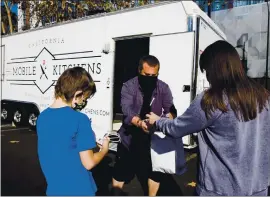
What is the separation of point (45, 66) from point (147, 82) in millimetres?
5164

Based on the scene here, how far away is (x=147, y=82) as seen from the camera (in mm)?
3197

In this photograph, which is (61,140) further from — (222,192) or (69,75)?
(222,192)

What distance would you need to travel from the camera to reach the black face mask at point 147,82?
3.19 meters

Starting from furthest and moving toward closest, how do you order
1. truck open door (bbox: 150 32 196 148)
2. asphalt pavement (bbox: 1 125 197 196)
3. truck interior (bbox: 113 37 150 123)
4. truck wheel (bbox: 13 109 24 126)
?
truck interior (bbox: 113 37 150 123) < truck wheel (bbox: 13 109 24 126) < truck open door (bbox: 150 32 196 148) < asphalt pavement (bbox: 1 125 197 196)

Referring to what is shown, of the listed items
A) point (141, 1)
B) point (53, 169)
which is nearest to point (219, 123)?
point (53, 169)

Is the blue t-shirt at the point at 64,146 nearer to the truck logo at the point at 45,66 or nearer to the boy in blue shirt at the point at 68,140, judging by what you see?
the boy in blue shirt at the point at 68,140

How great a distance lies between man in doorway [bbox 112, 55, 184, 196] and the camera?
3.17m

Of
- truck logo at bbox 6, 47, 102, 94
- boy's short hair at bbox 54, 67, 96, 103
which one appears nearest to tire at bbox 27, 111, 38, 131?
truck logo at bbox 6, 47, 102, 94

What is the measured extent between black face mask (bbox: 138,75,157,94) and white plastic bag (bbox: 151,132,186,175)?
761mm

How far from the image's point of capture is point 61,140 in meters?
1.74

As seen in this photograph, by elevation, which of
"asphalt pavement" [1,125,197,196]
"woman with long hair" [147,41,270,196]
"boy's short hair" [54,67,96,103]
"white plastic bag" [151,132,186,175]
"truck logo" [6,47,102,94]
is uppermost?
"truck logo" [6,47,102,94]

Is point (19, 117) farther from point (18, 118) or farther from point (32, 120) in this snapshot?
point (32, 120)

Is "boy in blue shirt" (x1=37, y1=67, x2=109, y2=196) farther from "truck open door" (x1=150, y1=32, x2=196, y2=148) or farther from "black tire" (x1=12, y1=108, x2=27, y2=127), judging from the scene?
"black tire" (x1=12, y1=108, x2=27, y2=127)

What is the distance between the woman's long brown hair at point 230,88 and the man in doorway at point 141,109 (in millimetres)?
1438
